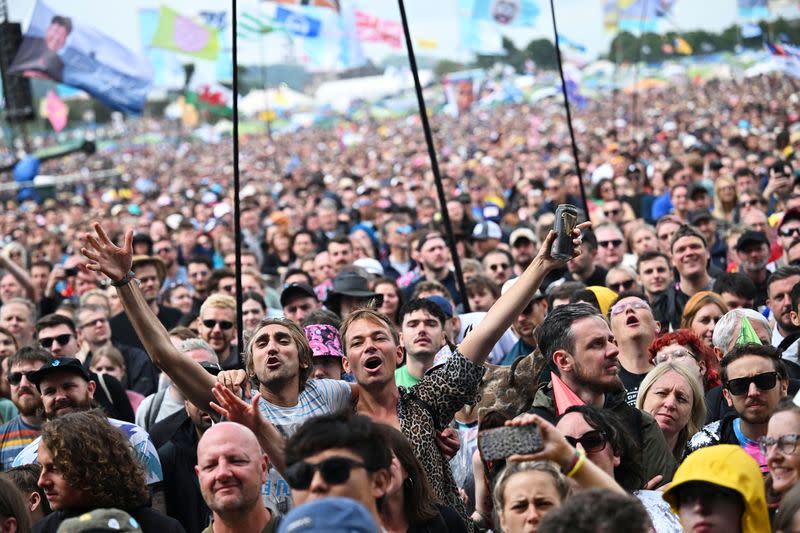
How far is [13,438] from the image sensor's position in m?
6.36

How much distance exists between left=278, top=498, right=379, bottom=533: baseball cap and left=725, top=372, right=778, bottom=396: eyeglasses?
8.79 ft

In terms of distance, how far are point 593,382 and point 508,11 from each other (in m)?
29.8

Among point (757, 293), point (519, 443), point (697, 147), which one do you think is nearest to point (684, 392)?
point (519, 443)

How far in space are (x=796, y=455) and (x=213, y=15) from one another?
86.6 ft

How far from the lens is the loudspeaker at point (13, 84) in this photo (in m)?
20.1

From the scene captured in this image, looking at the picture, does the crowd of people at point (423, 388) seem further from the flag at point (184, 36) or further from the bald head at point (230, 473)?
the flag at point (184, 36)

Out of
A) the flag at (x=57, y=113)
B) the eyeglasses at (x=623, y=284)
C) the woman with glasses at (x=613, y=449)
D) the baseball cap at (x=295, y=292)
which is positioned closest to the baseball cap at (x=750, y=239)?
the eyeglasses at (x=623, y=284)

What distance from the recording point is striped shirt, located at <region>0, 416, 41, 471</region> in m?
6.27

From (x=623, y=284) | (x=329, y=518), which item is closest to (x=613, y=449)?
(x=329, y=518)

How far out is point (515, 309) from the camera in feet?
16.1

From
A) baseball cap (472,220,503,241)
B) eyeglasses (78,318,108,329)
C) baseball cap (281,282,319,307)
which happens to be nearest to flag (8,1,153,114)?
baseball cap (472,220,503,241)

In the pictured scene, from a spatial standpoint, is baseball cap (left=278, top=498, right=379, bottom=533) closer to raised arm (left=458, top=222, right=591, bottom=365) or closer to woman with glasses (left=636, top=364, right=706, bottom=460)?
raised arm (left=458, top=222, right=591, bottom=365)

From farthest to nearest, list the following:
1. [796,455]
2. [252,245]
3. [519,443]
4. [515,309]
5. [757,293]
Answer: [252,245] → [757,293] → [515,309] → [796,455] → [519,443]

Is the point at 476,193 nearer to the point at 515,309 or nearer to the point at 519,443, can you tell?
the point at 515,309
